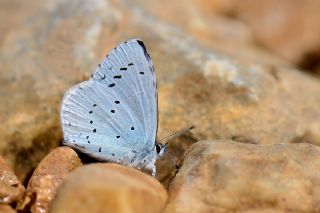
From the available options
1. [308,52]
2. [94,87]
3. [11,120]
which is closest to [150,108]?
[94,87]

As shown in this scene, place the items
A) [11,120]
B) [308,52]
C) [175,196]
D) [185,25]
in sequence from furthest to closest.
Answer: [308,52], [185,25], [11,120], [175,196]

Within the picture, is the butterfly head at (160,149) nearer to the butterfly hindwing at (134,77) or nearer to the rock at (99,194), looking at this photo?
the butterfly hindwing at (134,77)

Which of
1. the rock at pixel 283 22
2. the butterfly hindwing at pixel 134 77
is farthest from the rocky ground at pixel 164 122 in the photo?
the rock at pixel 283 22

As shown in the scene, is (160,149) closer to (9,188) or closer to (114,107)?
(114,107)

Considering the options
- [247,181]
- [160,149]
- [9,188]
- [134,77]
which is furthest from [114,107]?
[247,181]

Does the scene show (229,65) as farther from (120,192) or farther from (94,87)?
(120,192)

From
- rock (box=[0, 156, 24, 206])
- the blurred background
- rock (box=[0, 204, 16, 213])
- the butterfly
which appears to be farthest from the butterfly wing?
rock (box=[0, 204, 16, 213])
